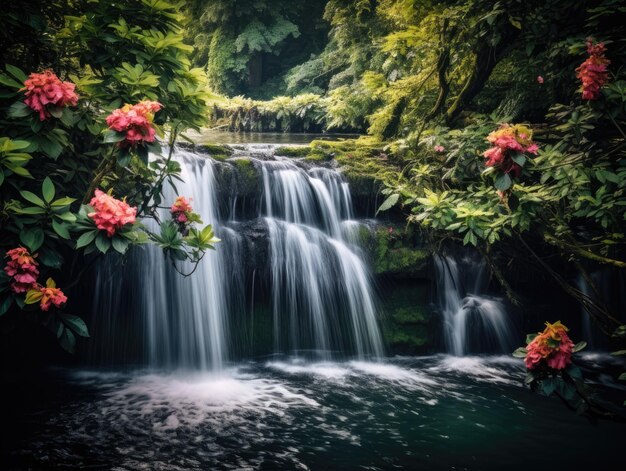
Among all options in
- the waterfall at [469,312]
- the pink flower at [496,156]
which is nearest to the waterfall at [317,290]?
the waterfall at [469,312]

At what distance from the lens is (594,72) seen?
12.0 feet

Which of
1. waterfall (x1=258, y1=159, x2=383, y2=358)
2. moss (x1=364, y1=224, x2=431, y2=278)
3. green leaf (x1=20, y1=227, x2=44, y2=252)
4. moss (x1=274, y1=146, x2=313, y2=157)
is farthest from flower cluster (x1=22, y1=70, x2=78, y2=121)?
moss (x1=274, y1=146, x2=313, y2=157)

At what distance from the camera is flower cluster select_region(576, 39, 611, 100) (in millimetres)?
3611

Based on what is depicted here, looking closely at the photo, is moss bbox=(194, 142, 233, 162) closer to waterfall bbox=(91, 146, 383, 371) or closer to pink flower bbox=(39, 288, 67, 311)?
waterfall bbox=(91, 146, 383, 371)

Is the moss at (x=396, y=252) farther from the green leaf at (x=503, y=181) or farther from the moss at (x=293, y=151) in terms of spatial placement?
the green leaf at (x=503, y=181)

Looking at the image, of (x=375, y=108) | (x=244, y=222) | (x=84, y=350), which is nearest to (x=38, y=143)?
(x=84, y=350)

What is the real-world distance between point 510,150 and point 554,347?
1383 millimetres

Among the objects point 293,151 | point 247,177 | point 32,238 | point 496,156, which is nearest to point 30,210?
point 32,238

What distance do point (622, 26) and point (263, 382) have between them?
16.7ft

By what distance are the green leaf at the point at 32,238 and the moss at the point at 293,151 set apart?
488cm

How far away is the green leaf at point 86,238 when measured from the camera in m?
3.04

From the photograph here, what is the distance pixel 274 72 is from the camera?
28422 millimetres

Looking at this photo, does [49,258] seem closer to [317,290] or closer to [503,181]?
[503,181]

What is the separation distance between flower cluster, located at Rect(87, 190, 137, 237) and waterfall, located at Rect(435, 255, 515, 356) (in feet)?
15.4
